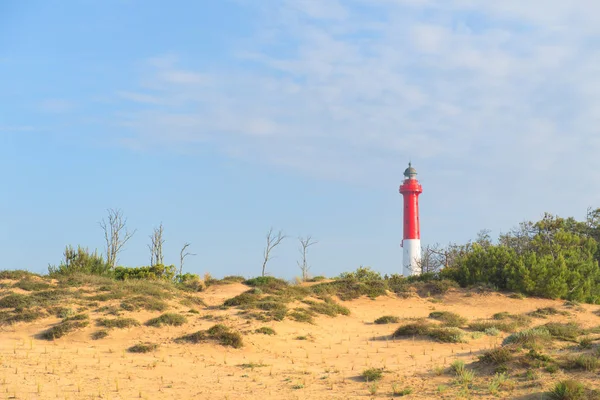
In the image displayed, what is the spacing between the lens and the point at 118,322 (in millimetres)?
20172

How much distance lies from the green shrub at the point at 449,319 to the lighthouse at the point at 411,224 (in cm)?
2505

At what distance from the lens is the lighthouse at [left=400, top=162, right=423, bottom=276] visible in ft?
168

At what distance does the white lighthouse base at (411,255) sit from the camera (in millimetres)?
50859

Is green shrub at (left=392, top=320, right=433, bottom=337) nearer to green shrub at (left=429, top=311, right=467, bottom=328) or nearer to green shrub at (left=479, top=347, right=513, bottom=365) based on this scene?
green shrub at (left=429, top=311, right=467, bottom=328)

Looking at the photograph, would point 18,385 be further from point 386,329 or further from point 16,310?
point 386,329

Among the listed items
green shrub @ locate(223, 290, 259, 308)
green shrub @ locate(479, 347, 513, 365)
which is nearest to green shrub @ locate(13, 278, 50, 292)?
green shrub @ locate(223, 290, 259, 308)

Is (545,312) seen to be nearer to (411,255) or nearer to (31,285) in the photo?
(31,285)

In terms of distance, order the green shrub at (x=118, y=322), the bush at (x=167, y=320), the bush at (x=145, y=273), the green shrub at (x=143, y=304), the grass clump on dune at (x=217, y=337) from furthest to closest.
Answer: the bush at (x=145, y=273) → the green shrub at (x=143, y=304) → the bush at (x=167, y=320) → the green shrub at (x=118, y=322) → the grass clump on dune at (x=217, y=337)

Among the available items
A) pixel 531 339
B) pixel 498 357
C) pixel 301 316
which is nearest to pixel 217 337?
pixel 301 316

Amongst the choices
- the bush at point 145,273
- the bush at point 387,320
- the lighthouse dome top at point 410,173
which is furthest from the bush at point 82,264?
the lighthouse dome top at point 410,173

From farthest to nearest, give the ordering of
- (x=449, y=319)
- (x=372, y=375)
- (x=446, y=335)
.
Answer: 1. (x=449, y=319)
2. (x=446, y=335)
3. (x=372, y=375)

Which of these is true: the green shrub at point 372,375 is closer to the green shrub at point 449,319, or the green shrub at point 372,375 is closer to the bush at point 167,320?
the bush at point 167,320

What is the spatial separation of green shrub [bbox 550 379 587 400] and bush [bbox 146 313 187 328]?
1389 centimetres

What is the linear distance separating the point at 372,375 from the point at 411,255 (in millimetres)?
39289
